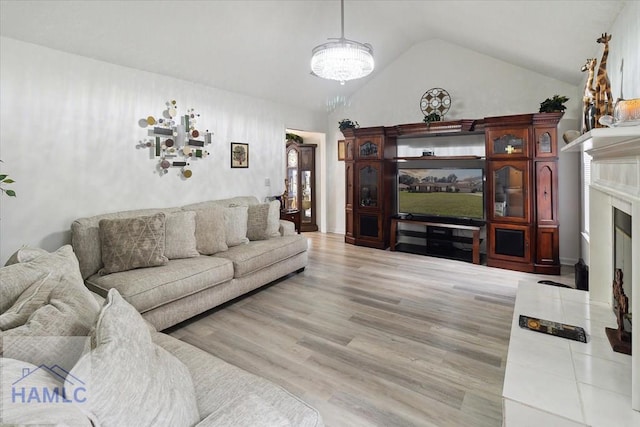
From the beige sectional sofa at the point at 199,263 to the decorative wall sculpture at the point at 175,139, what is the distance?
579 mm

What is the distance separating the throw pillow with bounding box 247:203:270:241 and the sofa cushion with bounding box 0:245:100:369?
259cm

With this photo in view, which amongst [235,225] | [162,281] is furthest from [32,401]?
[235,225]

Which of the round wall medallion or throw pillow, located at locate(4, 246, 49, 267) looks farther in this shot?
the round wall medallion

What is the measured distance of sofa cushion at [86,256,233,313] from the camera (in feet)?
8.33

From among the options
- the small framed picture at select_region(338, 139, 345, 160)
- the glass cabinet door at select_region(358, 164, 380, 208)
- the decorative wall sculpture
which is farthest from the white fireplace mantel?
the small framed picture at select_region(338, 139, 345, 160)

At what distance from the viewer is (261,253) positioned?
367 centimetres

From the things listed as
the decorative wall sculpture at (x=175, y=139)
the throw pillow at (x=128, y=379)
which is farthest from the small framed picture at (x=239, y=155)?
the throw pillow at (x=128, y=379)

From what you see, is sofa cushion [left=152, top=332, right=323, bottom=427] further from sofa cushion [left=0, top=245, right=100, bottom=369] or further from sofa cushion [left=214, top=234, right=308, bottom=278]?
sofa cushion [left=214, top=234, right=308, bottom=278]

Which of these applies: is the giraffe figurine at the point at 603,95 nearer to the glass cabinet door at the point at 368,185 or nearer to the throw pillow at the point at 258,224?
the throw pillow at the point at 258,224

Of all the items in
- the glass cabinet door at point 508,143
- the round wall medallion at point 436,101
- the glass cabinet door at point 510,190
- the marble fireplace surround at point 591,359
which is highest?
the round wall medallion at point 436,101

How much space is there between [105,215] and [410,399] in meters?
3.20

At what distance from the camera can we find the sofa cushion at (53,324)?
2.97 ft

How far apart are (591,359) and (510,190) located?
321 cm

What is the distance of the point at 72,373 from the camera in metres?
0.76
